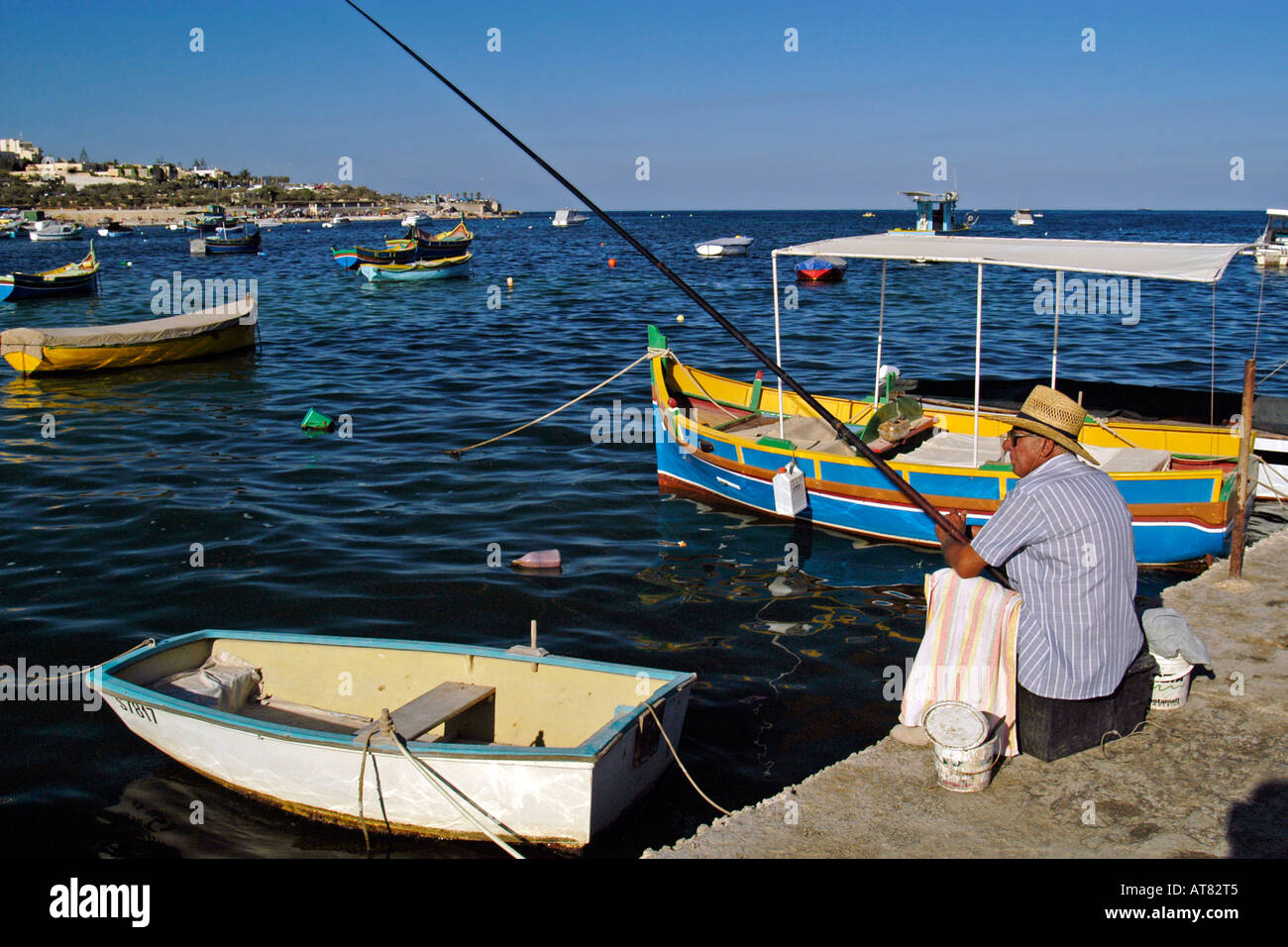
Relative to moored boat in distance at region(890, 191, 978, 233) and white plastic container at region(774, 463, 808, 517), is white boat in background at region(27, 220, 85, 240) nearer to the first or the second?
moored boat in distance at region(890, 191, 978, 233)

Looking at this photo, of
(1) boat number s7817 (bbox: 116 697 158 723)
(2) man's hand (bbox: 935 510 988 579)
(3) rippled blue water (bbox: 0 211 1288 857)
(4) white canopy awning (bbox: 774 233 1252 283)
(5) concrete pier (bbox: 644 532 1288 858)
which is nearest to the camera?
(5) concrete pier (bbox: 644 532 1288 858)

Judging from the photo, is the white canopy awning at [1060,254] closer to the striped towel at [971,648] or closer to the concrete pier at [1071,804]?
the concrete pier at [1071,804]

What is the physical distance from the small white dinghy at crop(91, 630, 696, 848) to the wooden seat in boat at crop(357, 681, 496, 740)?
13mm

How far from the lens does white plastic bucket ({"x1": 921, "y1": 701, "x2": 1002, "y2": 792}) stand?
4.68 m

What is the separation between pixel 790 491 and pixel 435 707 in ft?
18.8

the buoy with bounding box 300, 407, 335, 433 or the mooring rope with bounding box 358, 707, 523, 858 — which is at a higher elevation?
the buoy with bounding box 300, 407, 335, 433

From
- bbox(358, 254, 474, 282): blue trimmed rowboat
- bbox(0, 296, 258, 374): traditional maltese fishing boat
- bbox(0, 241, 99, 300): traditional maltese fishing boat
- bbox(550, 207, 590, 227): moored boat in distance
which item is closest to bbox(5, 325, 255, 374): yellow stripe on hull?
bbox(0, 296, 258, 374): traditional maltese fishing boat

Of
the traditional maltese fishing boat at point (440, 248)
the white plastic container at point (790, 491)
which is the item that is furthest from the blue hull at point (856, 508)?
the traditional maltese fishing boat at point (440, 248)

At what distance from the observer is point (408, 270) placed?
146ft

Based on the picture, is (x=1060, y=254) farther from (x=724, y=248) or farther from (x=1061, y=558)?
(x=724, y=248)

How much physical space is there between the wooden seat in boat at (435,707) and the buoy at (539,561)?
412 centimetres

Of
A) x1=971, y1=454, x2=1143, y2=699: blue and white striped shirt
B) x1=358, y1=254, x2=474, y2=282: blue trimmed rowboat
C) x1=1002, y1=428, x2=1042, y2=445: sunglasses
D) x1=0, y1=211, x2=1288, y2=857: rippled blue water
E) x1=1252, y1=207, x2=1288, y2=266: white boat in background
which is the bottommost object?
x1=0, y1=211, x2=1288, y2=857: rippled blue water
